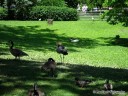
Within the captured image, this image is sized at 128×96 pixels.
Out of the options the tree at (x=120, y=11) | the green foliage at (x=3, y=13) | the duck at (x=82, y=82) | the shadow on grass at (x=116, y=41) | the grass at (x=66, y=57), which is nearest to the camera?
the duck at (x=82, y=82)

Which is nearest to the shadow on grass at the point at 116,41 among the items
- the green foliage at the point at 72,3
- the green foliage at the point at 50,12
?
the green foliage at the point at 50,12

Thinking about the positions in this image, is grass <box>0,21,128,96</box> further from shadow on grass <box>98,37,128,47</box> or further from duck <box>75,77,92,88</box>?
duck <box>75,77,92,88</box>

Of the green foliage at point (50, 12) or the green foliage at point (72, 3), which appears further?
the green foliage at point (72, 3)

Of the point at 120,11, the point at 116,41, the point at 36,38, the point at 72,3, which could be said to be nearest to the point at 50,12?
the point at 36,38

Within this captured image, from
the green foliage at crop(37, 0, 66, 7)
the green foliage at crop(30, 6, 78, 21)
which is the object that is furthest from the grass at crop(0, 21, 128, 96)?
the green foliage at crop(37, 0, 66, 7)

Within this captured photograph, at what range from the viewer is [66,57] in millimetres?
26594

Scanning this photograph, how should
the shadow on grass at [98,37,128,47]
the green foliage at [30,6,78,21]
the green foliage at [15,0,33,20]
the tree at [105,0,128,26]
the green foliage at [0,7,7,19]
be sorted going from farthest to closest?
the green foliage at [30,6,78,21] < the green foliage at [15,0,33,20] < the green foliage at [0,7,7,19] < the shadow on grass at [98,37,128,47] < the tree at [105,0,128,26]

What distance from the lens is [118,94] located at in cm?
1139

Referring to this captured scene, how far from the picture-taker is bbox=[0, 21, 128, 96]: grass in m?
12.1

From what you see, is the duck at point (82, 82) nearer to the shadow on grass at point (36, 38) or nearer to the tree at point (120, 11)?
the shadow on grass at point (36, 38)

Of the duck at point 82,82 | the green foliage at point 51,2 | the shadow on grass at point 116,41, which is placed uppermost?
the duck at point 82,82

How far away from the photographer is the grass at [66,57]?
12.1 metres

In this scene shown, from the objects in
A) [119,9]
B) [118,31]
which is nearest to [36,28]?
[118,31]

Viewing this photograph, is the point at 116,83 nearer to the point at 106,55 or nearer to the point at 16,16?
the point at 106,55
